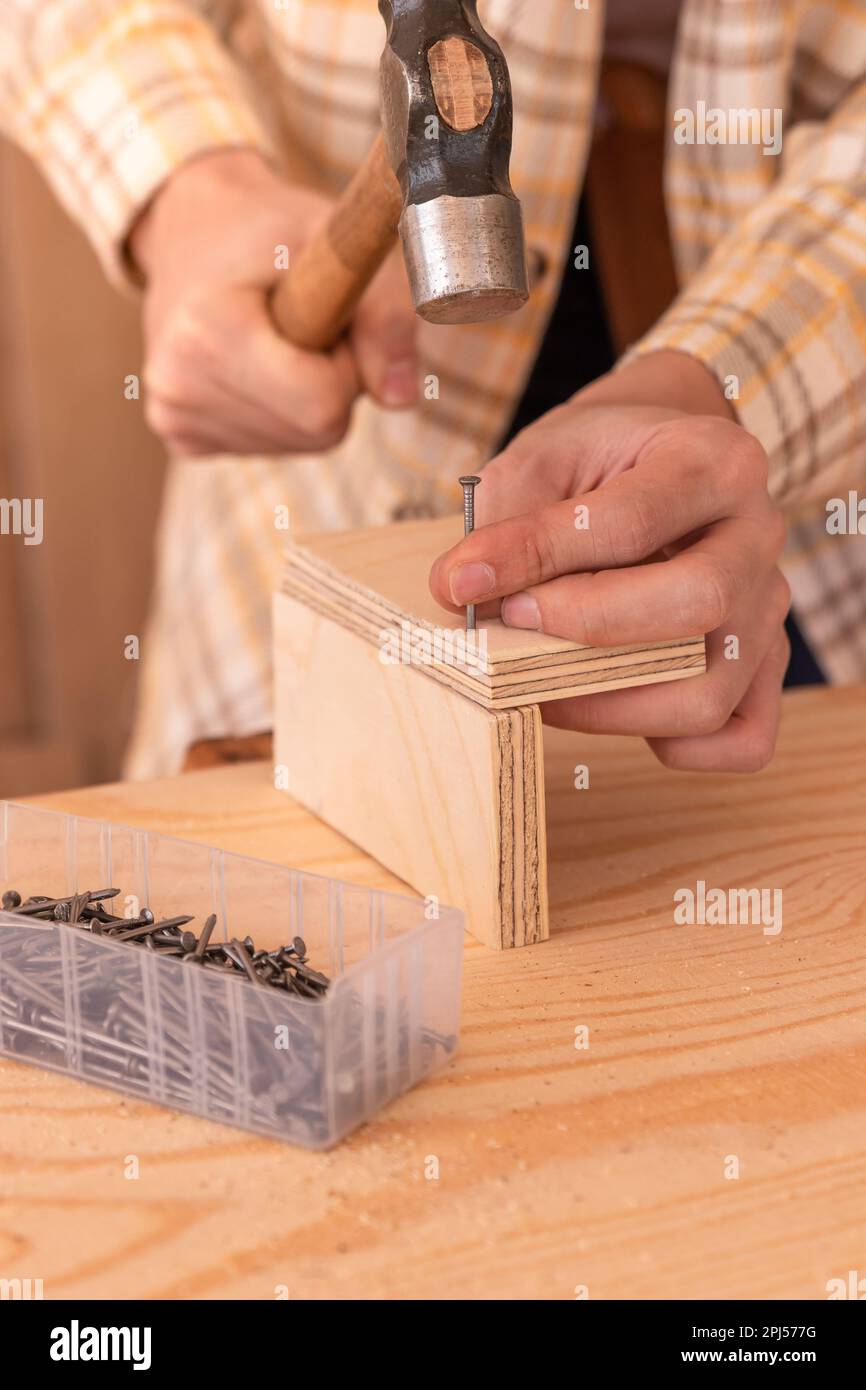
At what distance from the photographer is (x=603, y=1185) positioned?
2.04 ft

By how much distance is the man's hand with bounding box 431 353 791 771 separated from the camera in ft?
2.58

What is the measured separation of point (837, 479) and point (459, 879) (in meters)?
0.57

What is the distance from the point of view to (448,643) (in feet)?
2.63

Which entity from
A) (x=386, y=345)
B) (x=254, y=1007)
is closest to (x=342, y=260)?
(x=386, y=345)

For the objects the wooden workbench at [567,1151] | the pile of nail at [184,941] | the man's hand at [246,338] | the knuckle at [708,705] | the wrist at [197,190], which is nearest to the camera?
the wooden workbench at [567,1151]

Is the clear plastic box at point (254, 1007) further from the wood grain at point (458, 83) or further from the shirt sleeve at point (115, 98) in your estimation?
the shirt sleeve at point (115, 98)

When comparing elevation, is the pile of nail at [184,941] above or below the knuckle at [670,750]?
below

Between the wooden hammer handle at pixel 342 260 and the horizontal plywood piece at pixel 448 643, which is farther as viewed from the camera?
the wooden hammer handle at pixel 342 260

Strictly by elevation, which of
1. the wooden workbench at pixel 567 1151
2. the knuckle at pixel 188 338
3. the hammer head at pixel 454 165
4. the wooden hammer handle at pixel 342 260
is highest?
the knuckle at pixel 188 338

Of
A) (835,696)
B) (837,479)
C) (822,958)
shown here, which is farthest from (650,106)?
(822,958)

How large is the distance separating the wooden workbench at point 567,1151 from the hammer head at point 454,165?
325 mm

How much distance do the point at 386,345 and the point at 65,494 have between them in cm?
164

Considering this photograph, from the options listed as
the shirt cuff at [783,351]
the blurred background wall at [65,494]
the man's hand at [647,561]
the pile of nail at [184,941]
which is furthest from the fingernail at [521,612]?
the blurred background wall at [65,494]

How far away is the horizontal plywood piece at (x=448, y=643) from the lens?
30.8 inches
